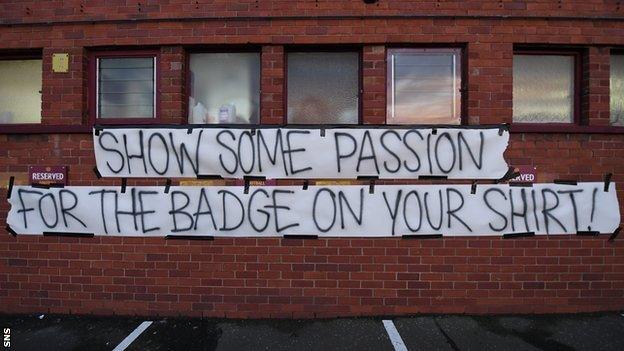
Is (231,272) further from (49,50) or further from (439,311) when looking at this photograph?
(49,50)

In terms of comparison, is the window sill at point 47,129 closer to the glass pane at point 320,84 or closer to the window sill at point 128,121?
the window sill at point 128,121

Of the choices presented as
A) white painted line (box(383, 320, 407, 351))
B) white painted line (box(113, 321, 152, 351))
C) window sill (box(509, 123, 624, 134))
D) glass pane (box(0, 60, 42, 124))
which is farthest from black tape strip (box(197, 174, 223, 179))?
window sill (box(509, 123, 624, 134))

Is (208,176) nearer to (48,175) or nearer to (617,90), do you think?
(48,175)

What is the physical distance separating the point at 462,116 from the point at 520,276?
6.31 feet

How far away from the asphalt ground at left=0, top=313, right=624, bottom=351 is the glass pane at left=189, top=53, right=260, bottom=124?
2.39 meters

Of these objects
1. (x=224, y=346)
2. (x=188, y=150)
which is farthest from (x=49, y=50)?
(x=224, y=346)

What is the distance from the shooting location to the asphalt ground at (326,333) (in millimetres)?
3910

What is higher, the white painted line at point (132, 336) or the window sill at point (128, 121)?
the window sill at point (128, 121)

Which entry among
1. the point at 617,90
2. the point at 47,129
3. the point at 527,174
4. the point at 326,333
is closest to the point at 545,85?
the point at 617,90

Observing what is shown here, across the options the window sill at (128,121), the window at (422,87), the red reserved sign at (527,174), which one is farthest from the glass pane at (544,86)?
the window sill at (128,121)

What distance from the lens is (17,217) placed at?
4.16m

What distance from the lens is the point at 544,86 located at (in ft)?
15.6

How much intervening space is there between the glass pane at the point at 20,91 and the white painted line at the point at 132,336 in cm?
284

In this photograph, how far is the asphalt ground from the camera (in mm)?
3910
